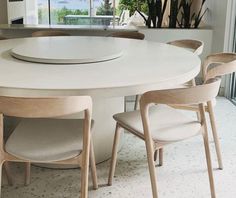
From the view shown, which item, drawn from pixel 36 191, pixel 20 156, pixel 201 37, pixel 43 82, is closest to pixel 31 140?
pixel 20 156

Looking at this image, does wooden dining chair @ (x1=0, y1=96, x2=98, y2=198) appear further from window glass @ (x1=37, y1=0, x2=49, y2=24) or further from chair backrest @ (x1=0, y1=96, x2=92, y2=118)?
window glass @ (x1=37, y1=0, x2=49, y2=24)

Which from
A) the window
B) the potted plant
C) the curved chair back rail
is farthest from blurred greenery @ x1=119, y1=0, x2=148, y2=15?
the curved chair back rail

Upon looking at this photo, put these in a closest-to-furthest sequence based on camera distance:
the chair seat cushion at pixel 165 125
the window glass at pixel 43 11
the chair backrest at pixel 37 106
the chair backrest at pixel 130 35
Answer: the chair backrest at pixel 37 106
the chair seat cushion at pixel 165 125
the chair backrest at pixel 130 35
the window glass at pixel 43 11

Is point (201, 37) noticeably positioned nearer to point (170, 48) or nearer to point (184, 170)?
point (170, 48)

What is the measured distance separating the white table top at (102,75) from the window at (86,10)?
5.35 m

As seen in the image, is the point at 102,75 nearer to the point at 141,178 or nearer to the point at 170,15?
the point at 141,178

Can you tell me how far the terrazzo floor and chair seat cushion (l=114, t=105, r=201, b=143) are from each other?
44cm

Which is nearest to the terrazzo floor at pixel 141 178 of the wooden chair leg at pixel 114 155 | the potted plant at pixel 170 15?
the wooden chair leg at pixel 114 155

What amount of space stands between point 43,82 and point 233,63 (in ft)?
3.93

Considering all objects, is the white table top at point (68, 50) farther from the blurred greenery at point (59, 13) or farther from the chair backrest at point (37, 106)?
the blurred greenery at point (59, 13)

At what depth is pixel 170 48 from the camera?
8.96ft

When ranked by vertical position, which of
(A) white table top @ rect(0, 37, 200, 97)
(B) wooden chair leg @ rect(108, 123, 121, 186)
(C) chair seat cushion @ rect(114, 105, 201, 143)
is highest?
(A) white table top @ rect(0, 37, 200, 97)

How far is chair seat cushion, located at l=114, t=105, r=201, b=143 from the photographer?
192 centimetres

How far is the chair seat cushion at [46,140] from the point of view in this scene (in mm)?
1728
